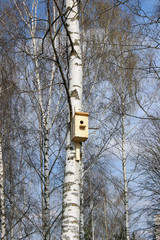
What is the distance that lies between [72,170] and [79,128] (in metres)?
0.46

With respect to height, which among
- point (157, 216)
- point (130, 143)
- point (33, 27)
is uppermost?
point (33, 27)

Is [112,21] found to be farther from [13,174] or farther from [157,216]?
[157,216]

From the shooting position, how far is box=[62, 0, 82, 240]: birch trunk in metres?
3.03

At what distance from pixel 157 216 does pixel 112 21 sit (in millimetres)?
9622

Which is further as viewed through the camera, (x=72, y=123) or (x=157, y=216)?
(x=157, y=216)

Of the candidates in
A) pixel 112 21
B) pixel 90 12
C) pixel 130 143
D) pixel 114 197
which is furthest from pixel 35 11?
pixel 114 197

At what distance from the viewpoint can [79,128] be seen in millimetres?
3236

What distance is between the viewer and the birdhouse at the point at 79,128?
321 cm

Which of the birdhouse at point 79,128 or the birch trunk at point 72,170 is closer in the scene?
the birch trunk at point 72,170

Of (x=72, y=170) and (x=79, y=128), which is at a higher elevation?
(x=79, y=128)

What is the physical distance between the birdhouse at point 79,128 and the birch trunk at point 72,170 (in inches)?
4.2

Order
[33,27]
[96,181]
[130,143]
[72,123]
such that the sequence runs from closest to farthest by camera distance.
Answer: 1. [72,123]
2. [33,27]
3. [130,143]
4. [96,181]

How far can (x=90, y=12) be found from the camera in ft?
26.9

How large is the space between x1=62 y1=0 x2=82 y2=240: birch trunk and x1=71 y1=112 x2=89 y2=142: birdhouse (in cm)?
11
